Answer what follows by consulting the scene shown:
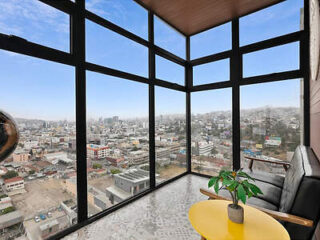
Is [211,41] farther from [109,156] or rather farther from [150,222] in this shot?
[150,222]

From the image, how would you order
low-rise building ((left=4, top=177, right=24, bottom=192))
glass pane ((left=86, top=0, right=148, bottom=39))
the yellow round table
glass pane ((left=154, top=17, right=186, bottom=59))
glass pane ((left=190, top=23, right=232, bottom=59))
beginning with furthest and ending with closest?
glass pane ((left=190, top=23, right=232, bottom=59)) < glass pane ((left=154, top=17, right=186, bottom=59)) < glass pane ((left=86, top=0, right=148, bottom=39)) < low-rise building ((left=4, top=177, right=24, bottom=192)) < the yellow round table

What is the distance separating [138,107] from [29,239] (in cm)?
207

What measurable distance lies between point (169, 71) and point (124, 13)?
1.36 m

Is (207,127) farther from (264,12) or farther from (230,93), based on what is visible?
(264,12)

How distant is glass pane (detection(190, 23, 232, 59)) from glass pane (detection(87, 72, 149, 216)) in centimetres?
178

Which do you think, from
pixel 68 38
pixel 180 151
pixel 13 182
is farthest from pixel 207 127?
pixel 13 182

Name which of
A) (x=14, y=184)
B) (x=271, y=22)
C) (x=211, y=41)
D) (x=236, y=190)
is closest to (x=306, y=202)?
(x=236, y=190)

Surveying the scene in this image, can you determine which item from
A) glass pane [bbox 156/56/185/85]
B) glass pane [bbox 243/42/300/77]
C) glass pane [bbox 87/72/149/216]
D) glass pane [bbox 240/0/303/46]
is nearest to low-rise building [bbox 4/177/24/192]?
glass pane [bbox 87/72/149/216]

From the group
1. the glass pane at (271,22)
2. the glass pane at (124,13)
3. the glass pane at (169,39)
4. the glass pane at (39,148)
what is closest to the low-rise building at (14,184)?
the glass pane at (39,148)

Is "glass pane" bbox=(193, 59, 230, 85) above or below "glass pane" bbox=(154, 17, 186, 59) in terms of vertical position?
below

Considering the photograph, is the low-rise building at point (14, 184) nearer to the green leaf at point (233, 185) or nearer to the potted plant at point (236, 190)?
the potted plant at point (236, 190)

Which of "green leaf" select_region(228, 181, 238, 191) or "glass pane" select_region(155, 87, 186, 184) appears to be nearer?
"green leaf" select_region(228, 181, 238, 191)

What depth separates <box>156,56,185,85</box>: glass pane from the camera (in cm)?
309

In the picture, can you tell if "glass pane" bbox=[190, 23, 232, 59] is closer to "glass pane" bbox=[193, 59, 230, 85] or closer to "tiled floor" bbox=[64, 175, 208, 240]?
"glass pane" bbox=[193, 59, 230, 85]
